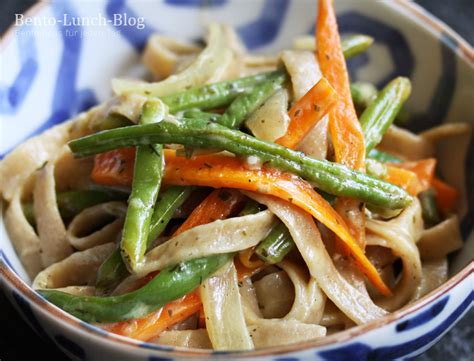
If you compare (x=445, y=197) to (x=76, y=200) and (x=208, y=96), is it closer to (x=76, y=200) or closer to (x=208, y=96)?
(x=208, y=96)

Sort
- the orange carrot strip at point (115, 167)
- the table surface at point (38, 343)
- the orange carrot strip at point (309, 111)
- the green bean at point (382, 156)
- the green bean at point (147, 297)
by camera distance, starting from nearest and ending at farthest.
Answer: the green bean at point (147, 297), the orange carrot strip at point (309, 111), the orange carrot strip at point (115, 167), the table surface at point (38, 343), the green bean at point (382, 156)

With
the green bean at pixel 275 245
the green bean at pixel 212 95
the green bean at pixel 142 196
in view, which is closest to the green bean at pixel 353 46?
the green bean at pixel 212 95

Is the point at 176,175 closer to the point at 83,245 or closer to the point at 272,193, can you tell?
the point at 272,193

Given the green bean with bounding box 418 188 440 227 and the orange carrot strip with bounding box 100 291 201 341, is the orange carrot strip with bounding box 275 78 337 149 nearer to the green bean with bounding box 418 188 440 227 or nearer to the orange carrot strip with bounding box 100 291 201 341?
the orange carrot strip with bounding box 100 291 201 341

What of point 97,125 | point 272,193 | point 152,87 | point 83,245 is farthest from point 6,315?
point 272,193

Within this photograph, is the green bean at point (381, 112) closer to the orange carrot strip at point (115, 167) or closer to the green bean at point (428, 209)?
the green bean at point (428, 209)
